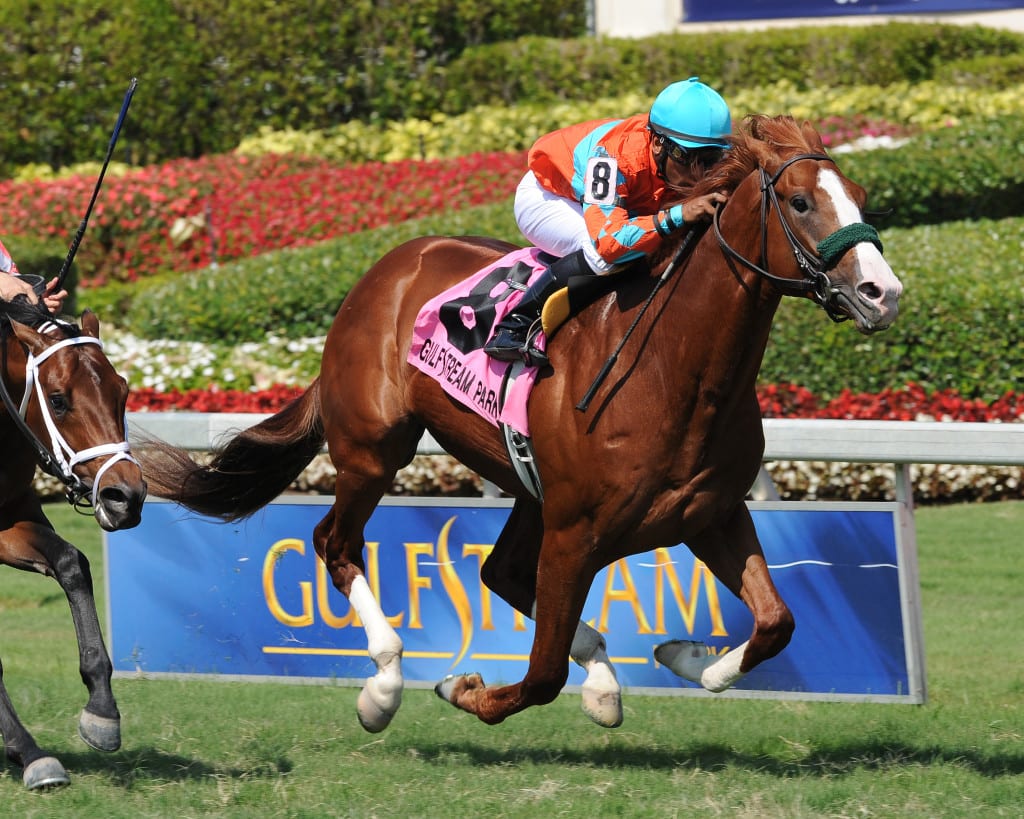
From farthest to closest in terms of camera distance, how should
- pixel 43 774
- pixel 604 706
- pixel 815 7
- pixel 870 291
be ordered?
pixel 815 7, pixel 604 706, pixel 43 774, pixel 870 291

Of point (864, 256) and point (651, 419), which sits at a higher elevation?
point (864, 256)

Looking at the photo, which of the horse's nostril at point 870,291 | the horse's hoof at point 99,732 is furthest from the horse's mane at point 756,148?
the horse's hoof at point 99,732

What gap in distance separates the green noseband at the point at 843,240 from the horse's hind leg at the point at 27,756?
2.51 metres

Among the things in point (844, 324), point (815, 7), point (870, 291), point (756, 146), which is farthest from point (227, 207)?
point (870, 291)

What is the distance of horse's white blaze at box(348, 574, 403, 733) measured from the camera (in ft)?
16.2

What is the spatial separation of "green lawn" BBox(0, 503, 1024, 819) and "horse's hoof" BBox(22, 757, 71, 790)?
0.05 m

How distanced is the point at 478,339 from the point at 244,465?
126 cm

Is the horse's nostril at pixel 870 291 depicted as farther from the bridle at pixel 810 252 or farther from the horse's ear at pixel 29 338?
the horse's ear at pixel 29 338

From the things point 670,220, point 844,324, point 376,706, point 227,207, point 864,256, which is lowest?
point 227,207

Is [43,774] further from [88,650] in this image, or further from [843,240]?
[843,240]

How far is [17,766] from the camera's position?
15.8ft

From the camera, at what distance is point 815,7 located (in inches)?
648

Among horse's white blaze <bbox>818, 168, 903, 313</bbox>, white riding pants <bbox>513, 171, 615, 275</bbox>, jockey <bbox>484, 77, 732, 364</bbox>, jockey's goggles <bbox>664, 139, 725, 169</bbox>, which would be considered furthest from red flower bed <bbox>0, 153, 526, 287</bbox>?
horse's white blaze <bbox>818, 168, 903, 313</bbox>

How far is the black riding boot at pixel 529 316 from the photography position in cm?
464
